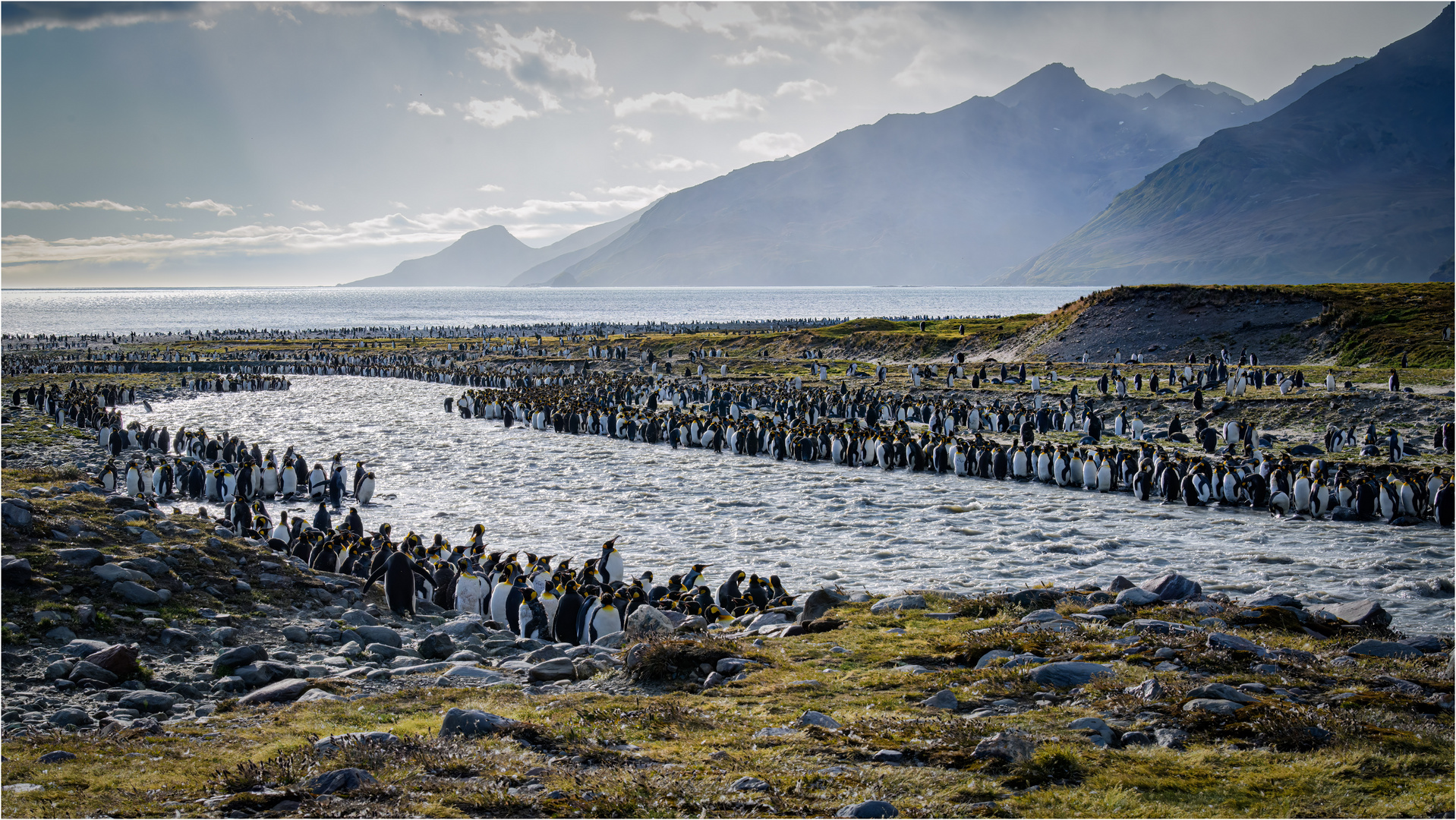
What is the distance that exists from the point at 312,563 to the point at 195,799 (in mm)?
8529

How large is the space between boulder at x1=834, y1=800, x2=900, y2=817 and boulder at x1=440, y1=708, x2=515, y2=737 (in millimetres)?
2441

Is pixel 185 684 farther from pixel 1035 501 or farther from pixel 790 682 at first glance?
pixel 1035 501

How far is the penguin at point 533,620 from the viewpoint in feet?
34.3

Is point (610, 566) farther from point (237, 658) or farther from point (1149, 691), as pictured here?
point (1149, 691)

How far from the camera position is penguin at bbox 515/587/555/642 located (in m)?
10.5

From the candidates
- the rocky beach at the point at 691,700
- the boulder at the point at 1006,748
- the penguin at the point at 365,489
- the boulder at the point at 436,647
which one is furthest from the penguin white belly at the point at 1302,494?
the penguin at the point at 365,489

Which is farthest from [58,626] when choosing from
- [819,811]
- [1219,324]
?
[1219,324]

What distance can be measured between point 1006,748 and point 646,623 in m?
4.72

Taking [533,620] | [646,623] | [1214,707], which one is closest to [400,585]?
[533,620]

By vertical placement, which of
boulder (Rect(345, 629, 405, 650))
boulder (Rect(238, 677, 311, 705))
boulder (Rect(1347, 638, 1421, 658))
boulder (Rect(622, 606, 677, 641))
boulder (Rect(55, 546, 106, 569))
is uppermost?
boulder (Rect(55, 546, 106, 569))

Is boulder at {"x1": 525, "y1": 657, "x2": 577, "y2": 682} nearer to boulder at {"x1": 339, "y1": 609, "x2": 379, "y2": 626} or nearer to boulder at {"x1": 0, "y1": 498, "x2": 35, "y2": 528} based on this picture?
boulder at {"x1": 339, "y1": 609, "x2": 379, "y2": 626}

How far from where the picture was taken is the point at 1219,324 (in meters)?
41.3

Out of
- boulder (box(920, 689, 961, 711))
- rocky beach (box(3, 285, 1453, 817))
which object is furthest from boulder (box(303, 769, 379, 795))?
boulder (box(920, 689, 961, 711))

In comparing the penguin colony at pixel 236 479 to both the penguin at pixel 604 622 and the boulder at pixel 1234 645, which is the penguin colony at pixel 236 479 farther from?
the boulder at pixel 1234 645
